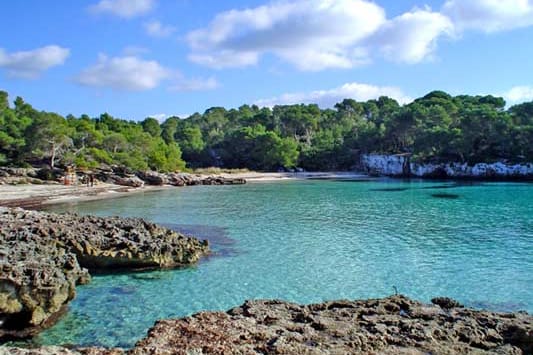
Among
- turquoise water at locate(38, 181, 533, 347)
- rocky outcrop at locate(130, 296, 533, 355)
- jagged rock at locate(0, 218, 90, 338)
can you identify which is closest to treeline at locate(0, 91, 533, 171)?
turquoise water at locate(38, 181, 533, 347)

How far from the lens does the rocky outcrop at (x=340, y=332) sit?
671cm

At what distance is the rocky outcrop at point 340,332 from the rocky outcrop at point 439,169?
5533cm

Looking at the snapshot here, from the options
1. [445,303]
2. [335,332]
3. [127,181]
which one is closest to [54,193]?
[127,181]

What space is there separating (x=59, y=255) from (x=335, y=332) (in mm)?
8621

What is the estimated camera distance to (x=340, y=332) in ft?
24.5

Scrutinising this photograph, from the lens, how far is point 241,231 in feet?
72.0

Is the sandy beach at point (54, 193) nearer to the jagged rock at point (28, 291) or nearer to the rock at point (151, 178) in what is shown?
the rock at point (151, 178)

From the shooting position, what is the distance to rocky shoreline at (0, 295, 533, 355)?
6633 millimetres

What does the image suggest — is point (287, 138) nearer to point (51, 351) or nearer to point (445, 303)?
point (445, 303)

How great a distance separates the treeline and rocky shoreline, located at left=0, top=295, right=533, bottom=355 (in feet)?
A: 145

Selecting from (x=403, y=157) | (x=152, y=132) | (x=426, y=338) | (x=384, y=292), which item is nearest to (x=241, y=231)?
(x=384, y=292)

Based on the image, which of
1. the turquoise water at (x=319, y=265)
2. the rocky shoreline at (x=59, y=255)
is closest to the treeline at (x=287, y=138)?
the turquoise water at (x=319, y=265)

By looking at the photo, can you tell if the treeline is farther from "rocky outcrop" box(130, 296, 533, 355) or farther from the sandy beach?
"rocky outcrop" box(130, 296, 533, 355)

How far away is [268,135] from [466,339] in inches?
2775
